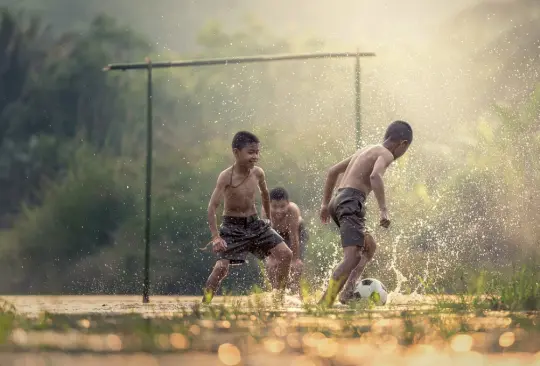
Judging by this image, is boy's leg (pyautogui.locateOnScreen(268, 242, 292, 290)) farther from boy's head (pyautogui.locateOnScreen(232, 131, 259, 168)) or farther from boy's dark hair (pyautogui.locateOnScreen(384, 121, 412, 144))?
boy's dark hair (pyautogui.locateOnScreen(384, 121, 412, 144))

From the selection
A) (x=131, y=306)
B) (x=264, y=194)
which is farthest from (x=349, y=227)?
(x=131, y=306)

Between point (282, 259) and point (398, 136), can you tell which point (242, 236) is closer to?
point (282, 259)

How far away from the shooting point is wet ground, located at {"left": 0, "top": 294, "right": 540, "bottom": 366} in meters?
4.33

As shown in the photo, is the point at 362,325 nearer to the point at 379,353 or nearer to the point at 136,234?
the point at 379,353

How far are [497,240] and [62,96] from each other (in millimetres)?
14083

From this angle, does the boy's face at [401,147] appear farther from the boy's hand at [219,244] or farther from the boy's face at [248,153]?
the boy's hand at [219,244]

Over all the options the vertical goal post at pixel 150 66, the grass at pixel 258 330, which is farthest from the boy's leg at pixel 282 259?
the grass at pixel 258 330

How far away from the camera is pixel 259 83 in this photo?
1161 inches

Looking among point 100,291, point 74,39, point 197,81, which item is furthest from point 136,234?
point 74,39

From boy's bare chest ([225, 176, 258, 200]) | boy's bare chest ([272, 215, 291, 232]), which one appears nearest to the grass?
boy's bare chest ([225, 176, 258, 200])

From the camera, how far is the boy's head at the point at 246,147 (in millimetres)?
10047

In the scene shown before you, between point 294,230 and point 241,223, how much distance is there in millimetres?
2180

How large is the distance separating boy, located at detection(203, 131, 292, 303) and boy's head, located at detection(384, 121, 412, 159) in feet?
3.84

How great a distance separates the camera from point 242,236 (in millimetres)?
10289
